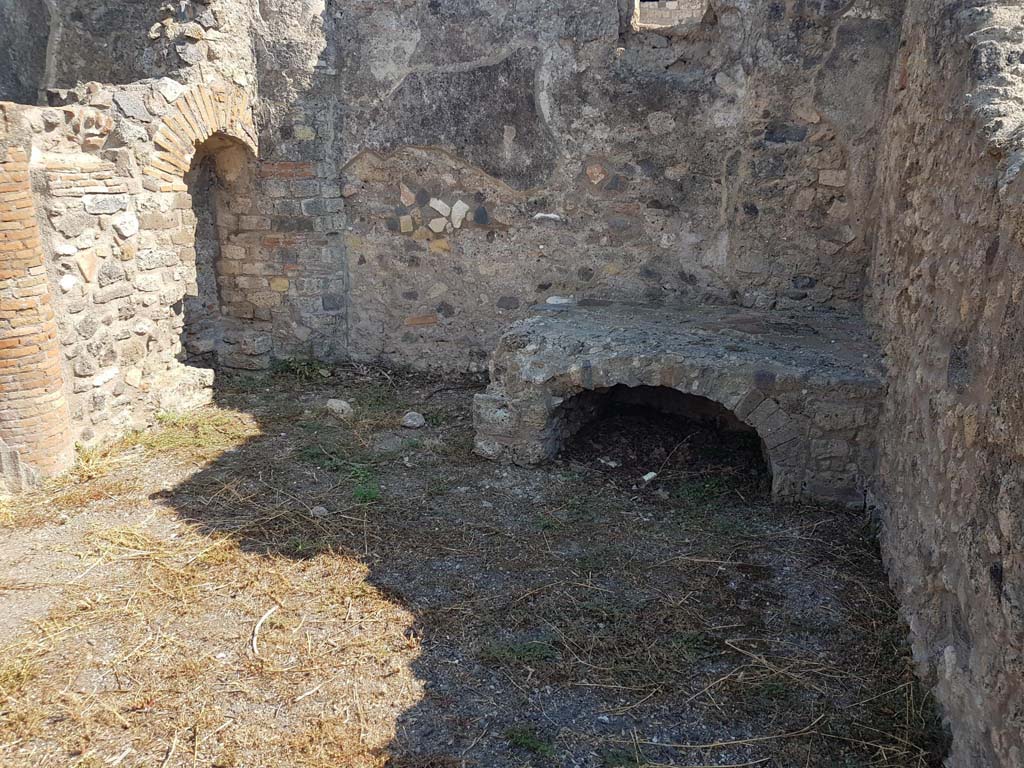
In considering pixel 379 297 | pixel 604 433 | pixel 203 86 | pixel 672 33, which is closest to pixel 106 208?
pixel 203 86

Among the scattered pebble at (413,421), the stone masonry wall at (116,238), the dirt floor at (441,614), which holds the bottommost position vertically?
the dirt floor at (441,614)

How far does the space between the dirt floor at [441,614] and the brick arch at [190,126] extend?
5.61 feet

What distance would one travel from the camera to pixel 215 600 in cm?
366

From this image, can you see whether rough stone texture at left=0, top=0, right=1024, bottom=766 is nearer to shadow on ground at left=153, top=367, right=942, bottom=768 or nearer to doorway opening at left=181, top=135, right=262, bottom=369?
doorway opening at left=181, top=135, right=262, bottom=369

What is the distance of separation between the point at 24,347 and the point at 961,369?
446 cm

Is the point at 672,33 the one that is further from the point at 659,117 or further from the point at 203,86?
the point at 203,86

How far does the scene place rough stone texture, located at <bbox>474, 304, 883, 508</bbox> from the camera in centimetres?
442

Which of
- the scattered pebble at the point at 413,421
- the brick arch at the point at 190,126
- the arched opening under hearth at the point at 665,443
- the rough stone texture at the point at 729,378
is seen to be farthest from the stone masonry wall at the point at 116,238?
the arched opening under hearth at the point at 665,443

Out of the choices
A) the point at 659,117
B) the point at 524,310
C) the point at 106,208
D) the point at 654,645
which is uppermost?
the point at 659,117

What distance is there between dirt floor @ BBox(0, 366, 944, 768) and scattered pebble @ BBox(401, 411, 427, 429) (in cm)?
36

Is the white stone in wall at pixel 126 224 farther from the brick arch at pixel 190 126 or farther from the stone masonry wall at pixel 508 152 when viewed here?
the stone masonry wall at pixel 508 152

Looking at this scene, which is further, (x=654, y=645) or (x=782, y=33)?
(x=782, y=33)

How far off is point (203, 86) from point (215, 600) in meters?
3.71

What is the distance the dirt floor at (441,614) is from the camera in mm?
2850
